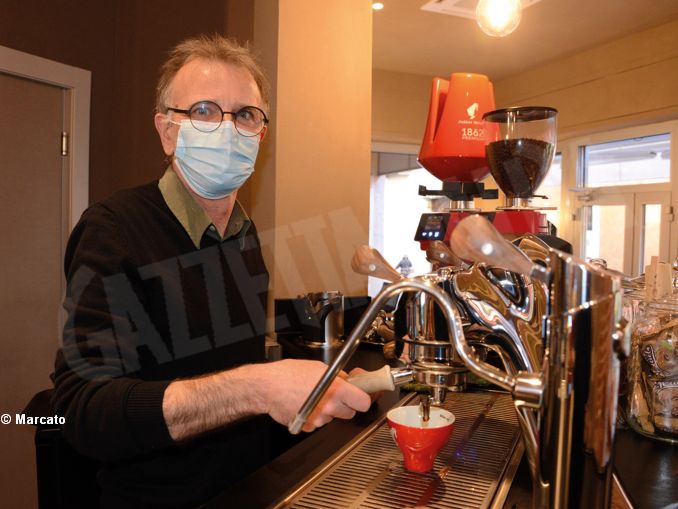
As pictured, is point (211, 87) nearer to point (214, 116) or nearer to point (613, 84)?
point (214, 116)

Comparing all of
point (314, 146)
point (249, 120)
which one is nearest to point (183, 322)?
point (249, 120)

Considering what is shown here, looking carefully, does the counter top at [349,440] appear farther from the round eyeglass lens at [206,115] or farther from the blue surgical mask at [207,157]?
the round eyeglass lens at [206,115]

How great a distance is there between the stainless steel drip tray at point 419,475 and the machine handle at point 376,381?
172mm

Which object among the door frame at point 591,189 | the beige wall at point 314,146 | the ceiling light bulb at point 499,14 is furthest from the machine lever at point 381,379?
the door frame at point 591,189

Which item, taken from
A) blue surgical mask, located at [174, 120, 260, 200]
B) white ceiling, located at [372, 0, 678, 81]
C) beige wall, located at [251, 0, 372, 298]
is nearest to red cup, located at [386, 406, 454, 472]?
blue surgical mask, located at [174, 120, 260, 200]

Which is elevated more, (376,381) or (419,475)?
(376,381)

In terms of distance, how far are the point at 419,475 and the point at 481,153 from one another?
89 cm

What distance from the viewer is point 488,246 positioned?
462mm

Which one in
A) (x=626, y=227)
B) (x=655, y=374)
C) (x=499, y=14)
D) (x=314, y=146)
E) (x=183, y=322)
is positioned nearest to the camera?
(x=655, y=374)

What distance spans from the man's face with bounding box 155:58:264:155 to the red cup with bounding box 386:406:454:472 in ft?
Answer: 2.41

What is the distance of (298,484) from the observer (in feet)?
2.61

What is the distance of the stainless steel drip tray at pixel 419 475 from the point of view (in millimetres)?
750

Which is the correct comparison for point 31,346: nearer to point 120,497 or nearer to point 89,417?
point 120,497

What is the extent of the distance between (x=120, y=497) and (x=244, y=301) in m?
0.45
